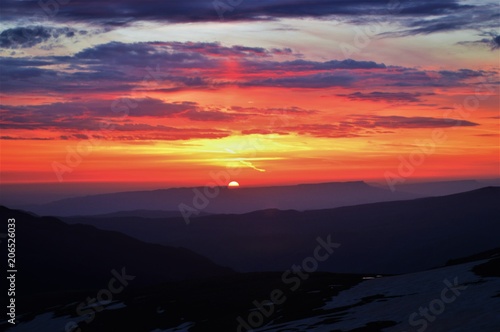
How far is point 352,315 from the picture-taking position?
54594 millimetres

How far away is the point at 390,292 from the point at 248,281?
3345 centimetres

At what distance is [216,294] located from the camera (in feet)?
272

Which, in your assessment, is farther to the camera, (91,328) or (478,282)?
(91,328)

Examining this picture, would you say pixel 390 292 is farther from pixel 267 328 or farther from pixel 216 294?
pixel 216 294

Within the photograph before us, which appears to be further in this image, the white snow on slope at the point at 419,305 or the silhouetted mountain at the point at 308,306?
the silhouetted mountain at the point at 308,306

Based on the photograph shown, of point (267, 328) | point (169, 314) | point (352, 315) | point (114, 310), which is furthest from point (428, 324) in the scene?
point (114, 310)

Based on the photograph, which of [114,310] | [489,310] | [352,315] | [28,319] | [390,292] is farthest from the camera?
[28,319]

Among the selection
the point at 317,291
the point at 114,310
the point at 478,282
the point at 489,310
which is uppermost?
the point at 114,310

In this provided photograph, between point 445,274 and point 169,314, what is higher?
point 169,314

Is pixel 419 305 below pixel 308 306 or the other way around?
below

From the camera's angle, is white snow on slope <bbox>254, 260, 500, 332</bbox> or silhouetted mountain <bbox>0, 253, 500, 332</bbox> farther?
silhouetted mountain <bbox>0, 253, 500, 332</bbox>

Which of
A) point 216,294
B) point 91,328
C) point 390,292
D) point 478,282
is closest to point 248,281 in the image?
point 216,294

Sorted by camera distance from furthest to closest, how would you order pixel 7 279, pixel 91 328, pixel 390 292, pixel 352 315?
1. pixel 7 279
2. pixel 91 328
3. pixel 390 292
4. pixel 352 315

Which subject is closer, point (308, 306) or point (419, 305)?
point (419, 305)
